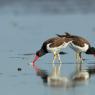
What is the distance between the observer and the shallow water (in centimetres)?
1245

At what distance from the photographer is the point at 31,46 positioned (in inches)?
722

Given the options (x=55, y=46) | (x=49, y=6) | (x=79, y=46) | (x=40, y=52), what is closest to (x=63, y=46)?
(x=55, y=46)

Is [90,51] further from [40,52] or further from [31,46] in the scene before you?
[31,46]

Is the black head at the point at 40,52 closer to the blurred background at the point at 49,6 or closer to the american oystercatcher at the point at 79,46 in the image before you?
the american oystercatcher at the point at 79,46

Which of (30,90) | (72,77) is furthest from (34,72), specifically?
(30,90)

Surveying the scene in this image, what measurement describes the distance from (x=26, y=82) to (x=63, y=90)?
107 centimetres

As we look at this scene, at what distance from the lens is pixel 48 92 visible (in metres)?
12.1

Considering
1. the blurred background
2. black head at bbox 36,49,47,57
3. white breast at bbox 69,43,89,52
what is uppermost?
the blurred background

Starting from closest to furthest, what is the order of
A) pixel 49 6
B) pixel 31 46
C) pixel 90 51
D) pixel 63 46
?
pixel 63 46 → pixel 90 51 → pixel 31 46 → pixel 49 6

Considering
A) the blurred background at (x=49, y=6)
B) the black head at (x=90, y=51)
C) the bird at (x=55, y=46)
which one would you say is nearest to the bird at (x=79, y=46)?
the black head at (x=90, y=51)

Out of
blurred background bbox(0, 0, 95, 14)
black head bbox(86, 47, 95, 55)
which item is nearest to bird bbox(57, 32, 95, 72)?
black head bbox(86, 47, 95, 55)

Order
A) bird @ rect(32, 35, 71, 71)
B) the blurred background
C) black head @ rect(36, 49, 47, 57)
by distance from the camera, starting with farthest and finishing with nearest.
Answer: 1. the blurred background
2. black head @ rect(36, 49, 47, 57)
3. bird @ rect(32, 35, 71, 71)

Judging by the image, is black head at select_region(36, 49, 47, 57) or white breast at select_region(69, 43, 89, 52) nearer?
black head at select_region(36, 49, 47, 57)

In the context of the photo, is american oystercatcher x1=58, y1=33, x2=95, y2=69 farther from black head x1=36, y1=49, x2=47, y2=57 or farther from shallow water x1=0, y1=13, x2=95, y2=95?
black head x1=36, y1=49, x2=47, y2=57
